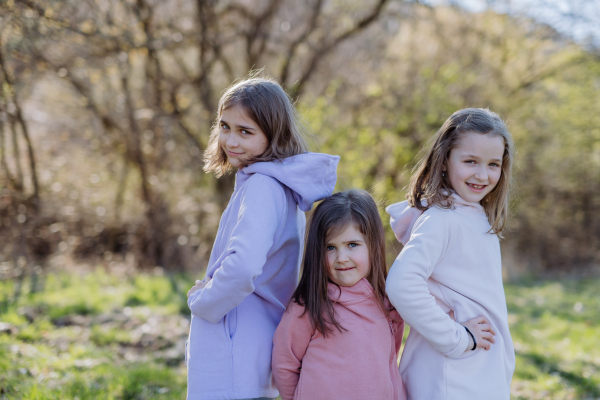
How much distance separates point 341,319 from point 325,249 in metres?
0.29

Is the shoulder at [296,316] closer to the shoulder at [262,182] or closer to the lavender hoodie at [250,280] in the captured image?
the lavender hoodie at [250,280]

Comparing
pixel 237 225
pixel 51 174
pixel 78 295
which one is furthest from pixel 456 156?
pixel 51 174

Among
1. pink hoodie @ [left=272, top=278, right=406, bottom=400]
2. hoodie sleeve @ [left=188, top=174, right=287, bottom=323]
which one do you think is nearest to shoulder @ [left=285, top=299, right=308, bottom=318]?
pink hoodie @ [left=272, top=278, right=406, bottom=400]

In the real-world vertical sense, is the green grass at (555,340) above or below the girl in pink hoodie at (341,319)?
below

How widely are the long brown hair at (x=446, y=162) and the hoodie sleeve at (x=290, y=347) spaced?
0.71 metres

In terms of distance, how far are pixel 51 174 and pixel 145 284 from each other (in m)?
2.49

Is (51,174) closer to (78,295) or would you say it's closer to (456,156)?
(78,295)

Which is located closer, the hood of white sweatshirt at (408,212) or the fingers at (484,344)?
the fingers at (484,344)

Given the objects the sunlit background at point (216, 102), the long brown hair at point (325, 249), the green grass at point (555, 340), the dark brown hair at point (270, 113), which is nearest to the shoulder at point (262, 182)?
the dark brown hair at point (270, 113)

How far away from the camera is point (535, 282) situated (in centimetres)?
Result: 945

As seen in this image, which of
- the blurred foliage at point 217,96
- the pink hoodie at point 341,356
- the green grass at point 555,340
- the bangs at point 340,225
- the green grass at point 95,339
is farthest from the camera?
the blurred foliage at point 217,96

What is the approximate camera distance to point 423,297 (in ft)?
6.00

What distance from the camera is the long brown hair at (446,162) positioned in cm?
203

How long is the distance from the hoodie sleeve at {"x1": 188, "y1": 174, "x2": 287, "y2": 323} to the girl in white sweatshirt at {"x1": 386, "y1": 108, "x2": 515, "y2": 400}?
0.51 m
